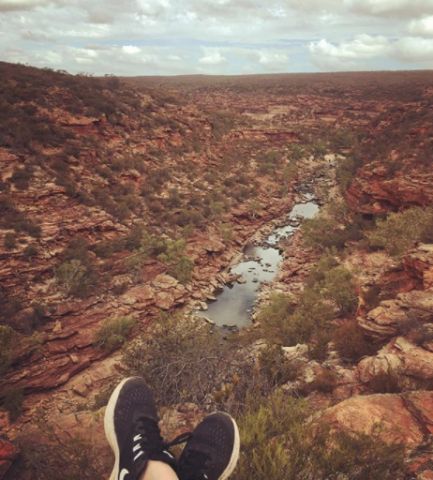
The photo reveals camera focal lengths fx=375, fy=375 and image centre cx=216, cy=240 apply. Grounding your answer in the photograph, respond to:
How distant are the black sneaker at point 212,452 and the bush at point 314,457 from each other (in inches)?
12.0

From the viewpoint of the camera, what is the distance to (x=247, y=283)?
20109 mm

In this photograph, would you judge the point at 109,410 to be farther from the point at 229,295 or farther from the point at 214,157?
the point at 214,157

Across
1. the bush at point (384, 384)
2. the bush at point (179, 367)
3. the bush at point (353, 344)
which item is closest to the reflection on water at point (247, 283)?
the bush at point (179, 367)

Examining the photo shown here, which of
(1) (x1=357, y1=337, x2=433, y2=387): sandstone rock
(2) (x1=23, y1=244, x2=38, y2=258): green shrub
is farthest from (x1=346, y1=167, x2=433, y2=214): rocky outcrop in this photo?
(2) (x1=23, y1=244, x2=38, y2=258): green shrub

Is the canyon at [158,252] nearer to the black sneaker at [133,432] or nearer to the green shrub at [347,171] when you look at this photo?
the green shrub at [347,171]

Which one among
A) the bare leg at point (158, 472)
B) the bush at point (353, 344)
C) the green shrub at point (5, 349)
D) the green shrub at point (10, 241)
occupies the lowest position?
the green shrub at point (5, 349)

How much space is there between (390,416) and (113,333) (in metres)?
10.7

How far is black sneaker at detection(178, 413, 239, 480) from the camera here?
2594 millimetres

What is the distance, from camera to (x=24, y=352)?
1141cm

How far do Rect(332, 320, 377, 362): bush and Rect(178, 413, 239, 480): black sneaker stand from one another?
16.6 ft

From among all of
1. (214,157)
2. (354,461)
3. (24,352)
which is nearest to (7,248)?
(24,352)

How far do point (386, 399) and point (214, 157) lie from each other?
29721 mm

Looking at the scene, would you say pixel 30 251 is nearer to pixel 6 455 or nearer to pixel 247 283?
pixel 247 283

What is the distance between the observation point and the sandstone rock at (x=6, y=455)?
15.3ft
